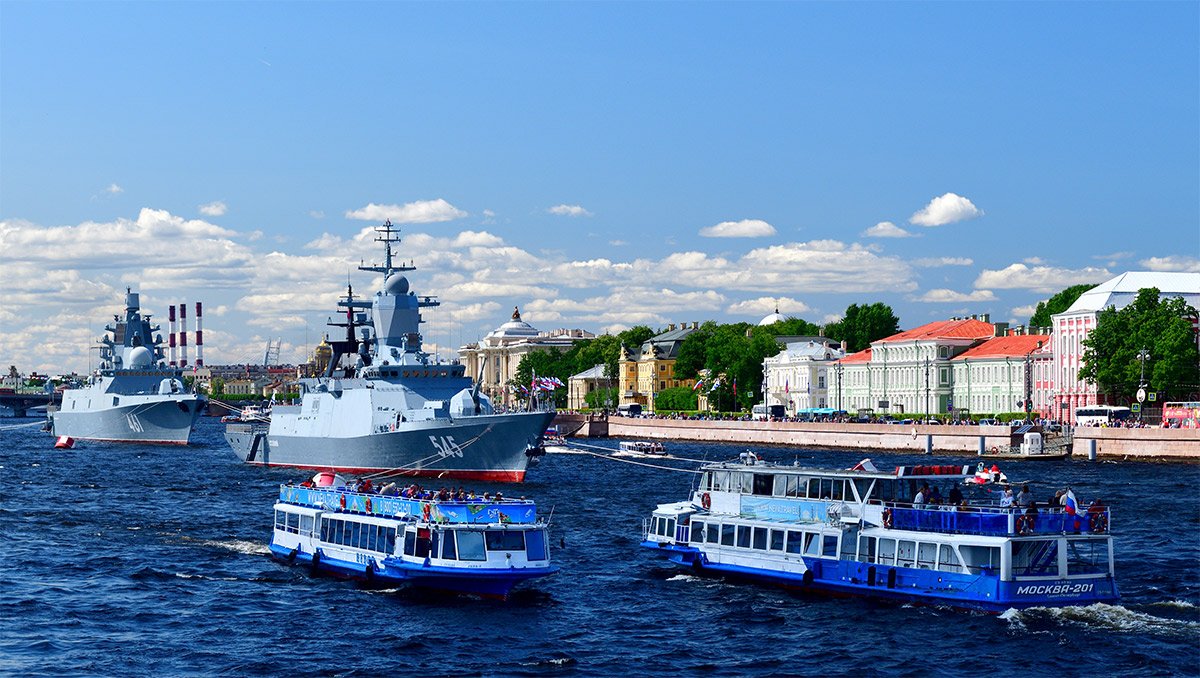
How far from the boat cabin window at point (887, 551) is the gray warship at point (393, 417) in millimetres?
40641

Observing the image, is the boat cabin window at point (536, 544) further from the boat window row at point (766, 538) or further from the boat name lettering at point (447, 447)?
the boat name lettering at point (447, 447)

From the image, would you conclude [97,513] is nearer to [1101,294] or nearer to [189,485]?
[189,485]

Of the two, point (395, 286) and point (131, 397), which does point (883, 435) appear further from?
point (131, 397)

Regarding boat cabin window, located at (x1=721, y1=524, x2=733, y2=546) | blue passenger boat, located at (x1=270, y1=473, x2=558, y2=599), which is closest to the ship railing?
boat cabin window, located at (x1=721, y1=524, x2=733, y2=546)

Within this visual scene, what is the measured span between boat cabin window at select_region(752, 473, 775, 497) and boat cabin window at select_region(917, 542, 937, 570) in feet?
19.9

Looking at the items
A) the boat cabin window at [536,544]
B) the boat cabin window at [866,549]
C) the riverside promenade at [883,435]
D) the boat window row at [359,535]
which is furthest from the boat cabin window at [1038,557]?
the riverside promenade at [883,435]

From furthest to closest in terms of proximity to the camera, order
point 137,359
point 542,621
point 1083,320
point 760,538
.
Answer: point 137,359 → point 1083,320 → point 760,538 → point 542,621

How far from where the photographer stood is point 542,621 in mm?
40969

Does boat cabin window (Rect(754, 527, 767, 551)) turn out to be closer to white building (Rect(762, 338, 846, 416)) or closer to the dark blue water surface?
the dark blue water surface

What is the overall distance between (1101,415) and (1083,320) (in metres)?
23.0

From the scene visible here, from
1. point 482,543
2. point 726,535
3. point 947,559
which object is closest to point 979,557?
point 947,559

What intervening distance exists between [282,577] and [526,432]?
35.9 m

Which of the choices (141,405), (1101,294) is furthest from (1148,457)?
(141,405)

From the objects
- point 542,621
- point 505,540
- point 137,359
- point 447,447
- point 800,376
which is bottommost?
point 542,621
